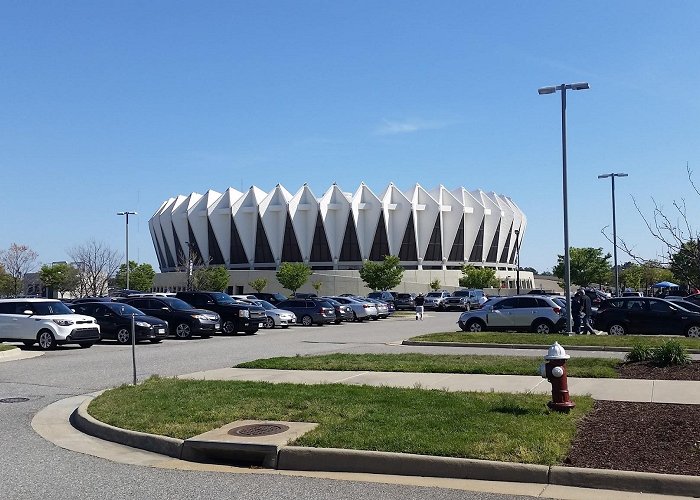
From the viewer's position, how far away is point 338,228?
100m

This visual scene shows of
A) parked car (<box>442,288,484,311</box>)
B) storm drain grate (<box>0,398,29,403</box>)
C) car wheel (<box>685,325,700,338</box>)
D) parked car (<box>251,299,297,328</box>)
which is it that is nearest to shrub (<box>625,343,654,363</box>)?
car wheel (<box>685,325,700,338</box>)

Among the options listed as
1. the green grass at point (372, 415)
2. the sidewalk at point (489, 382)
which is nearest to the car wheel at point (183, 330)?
the sidewalk at point (489, 382)

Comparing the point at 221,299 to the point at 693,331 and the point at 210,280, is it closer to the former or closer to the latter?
the point at 693,331

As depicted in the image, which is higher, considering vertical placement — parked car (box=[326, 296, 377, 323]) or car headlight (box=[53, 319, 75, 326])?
car headlight (box=[53, 319, 75, 326])

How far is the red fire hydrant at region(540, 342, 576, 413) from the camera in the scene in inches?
369

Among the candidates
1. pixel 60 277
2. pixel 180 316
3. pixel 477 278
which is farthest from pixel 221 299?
pixel 477 278

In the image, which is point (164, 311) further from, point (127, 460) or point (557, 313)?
point (127, 460)

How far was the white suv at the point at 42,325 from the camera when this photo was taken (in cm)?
2377

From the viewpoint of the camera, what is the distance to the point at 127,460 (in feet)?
28.6

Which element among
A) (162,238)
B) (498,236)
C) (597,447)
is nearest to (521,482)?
(597,447)

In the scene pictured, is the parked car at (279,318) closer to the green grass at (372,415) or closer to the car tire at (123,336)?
the car tire at (123,336)

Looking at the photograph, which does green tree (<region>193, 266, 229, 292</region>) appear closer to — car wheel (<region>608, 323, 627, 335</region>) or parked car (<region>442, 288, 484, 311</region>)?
parked car (<region>442, 288, 484, 311</region>)

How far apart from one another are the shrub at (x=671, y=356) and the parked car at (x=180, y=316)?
18164mm

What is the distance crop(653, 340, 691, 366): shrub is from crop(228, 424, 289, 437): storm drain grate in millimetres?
9236
